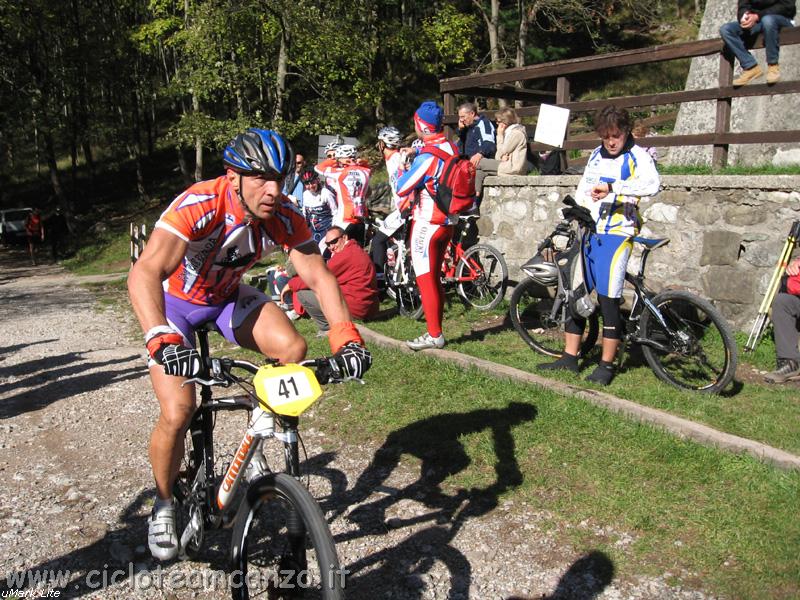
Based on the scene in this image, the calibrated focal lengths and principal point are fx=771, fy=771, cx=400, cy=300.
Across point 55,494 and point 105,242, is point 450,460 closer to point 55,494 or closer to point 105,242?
point 55,494

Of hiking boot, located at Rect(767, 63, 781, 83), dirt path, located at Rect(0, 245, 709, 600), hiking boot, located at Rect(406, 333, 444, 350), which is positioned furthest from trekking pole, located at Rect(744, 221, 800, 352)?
dirt path, located at Rect(0, 245, 709, 600)

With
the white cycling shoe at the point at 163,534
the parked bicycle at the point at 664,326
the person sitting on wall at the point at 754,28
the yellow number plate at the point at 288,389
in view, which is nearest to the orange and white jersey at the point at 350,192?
the parked bicycle at the point at 664,326

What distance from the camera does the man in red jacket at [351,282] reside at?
8992mm

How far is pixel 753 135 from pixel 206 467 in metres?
6.48

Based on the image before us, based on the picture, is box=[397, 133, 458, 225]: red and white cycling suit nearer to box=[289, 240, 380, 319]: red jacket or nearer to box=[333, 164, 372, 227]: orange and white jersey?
box=[289, 240, 380, 319]: red jacket

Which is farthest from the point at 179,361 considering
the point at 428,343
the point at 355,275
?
the point at 355,275

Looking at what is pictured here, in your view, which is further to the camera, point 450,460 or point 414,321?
point 414,321

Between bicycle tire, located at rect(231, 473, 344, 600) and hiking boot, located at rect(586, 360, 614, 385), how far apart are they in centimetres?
Result: 347

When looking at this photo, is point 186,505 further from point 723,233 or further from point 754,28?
point 754,28

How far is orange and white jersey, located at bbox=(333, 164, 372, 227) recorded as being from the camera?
1044 centimetres

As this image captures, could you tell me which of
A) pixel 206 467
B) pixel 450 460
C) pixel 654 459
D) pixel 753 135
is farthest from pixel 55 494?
pixel 753 135

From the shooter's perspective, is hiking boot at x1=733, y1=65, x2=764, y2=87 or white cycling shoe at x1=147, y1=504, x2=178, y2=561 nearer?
white cycling shoe at x1=147, y1=504, x2=178, y2=561

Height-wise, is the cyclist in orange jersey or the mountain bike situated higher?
the cyclist in orange jersey

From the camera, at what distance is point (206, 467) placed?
3799mm
